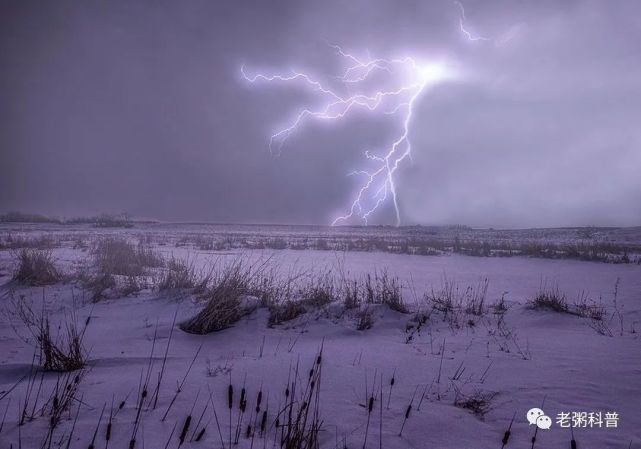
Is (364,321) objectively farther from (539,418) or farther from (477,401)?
(539,418)

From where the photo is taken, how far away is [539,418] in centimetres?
258

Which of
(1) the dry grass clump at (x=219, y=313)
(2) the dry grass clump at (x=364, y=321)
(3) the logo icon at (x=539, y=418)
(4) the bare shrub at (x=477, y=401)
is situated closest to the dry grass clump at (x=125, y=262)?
(1) the dry grass clump at (x=219, y=313)

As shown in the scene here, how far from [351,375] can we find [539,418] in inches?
59.0

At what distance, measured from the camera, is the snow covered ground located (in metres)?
2.37

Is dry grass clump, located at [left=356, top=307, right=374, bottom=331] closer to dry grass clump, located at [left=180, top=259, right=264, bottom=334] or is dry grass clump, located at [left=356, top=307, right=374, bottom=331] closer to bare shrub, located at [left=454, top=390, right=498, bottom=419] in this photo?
dry grass clump, located at [left=180, top=259, right=264, bottom=334]

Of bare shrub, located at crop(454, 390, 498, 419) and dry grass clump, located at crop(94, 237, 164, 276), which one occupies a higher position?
dry grass clump, located at crop(94, 237, 164, 276)

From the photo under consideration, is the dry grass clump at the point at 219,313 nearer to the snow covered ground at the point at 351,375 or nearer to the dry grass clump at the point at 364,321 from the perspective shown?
the snow covered ground at the point at 351,375

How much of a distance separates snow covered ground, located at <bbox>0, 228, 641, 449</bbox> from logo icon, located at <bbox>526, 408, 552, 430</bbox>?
6cm

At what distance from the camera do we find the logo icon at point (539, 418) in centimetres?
252

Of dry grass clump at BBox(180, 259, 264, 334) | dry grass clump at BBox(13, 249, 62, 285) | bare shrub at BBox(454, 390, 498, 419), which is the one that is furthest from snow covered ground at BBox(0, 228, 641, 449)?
dry grass clump at BBox(13, 249, 62, 285)

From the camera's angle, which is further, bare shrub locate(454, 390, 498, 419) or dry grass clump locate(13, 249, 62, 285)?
dry grass clump locate(13, 249, 62, 285)

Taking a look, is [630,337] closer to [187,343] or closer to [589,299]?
[589,299]

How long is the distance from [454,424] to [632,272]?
13.3 m

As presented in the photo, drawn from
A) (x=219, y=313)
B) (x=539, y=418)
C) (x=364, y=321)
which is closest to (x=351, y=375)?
(x=539, y=418)
